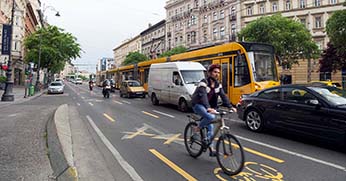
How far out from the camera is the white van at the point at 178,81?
42.4ft

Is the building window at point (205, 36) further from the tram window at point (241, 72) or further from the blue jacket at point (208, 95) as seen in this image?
the blue jacket at point (208, 95)

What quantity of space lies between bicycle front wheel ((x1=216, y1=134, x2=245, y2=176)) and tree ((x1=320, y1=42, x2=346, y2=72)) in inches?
1385

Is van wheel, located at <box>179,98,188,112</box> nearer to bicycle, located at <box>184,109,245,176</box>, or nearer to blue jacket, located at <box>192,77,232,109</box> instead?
bicycle, located at <box>184,109,245,176</box>

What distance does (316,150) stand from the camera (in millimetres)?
6035

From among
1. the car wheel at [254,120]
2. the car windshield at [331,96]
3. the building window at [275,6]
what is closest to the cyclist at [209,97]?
the car windshield at [331,96]

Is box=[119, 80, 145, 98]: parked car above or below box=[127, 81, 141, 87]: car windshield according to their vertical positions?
below

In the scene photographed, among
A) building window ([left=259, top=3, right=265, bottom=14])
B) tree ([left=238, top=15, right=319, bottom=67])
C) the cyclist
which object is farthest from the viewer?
building window ([left=259, top=3, right=265, bottom=14])

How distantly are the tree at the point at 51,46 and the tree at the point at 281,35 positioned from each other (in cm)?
2480

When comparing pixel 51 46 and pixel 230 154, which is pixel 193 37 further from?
pixel 230 154

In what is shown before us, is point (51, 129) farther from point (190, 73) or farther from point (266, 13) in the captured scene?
point (266, 13)

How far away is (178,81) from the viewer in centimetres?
1339

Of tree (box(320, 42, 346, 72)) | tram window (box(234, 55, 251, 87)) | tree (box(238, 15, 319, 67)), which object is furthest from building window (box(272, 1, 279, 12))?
tram window (box(234, 55, 251, 87))

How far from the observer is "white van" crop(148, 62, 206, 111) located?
12930 mm

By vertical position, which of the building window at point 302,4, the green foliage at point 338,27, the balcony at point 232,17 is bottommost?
the green foliage at point 338,27
